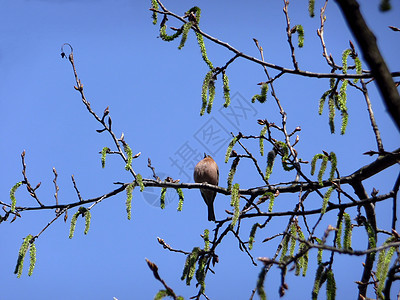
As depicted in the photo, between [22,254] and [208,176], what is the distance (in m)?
5.10

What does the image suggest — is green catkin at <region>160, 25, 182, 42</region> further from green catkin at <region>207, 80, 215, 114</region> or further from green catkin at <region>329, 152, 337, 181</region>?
green catkin at <region>329, 152, 337, 181</region>

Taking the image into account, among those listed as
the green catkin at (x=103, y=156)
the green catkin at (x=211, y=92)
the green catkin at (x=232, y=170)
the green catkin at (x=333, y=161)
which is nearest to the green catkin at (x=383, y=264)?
the green catkin at (x=333, y=161)

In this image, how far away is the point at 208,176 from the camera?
29.6ft

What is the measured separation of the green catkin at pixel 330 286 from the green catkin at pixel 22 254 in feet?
8.46

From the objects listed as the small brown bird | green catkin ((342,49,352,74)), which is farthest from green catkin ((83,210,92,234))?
the small brown bird

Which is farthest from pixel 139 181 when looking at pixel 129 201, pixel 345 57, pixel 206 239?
pixel 345 57

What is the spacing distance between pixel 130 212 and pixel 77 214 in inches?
24.7

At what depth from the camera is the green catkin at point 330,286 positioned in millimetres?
3238

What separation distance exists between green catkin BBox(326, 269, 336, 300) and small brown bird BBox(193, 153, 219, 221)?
5.66m

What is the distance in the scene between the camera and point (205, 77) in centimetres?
385

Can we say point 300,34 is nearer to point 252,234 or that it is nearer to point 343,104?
point 343,104

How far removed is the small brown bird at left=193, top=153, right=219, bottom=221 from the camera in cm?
902

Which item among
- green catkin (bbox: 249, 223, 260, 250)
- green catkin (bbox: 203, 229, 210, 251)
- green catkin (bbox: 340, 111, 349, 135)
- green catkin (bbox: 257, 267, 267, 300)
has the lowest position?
green catkin (bbox: 257, 267, 267, 300)

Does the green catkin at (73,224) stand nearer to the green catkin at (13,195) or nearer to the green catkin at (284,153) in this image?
the green catkin at (13,195)
